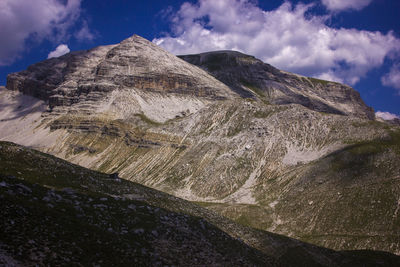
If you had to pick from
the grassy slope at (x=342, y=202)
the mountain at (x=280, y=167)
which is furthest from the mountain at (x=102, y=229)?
the mountain at (x=280, y=167)

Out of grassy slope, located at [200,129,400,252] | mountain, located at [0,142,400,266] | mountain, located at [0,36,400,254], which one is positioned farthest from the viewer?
mountain, located at [0,36,400,254]

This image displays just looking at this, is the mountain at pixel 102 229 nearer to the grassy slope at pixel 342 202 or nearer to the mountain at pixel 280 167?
the grassy slope at pixel 342 202

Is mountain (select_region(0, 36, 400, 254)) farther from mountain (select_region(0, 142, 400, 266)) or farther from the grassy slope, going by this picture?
mountain (select_region(0, 142, 400, 266))

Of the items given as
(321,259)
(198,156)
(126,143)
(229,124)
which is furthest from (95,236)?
(126,143)

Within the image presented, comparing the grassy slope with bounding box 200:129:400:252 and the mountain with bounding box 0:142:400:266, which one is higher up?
the grassy slope with bounding box 200:129:400:252

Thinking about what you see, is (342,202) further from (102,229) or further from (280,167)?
(102,229)

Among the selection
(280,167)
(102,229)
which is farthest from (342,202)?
(102,229)

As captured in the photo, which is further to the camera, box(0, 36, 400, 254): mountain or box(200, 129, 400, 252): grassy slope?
box(0, 36, 400, 254): mountain

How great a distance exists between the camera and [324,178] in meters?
99.7

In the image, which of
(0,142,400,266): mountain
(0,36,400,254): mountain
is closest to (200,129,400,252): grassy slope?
(0,36,400,254): mountain

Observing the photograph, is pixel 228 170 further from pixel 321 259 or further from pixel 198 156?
pixel 321 259

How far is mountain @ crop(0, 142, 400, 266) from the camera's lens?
15438mm

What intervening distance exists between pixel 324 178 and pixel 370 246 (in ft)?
124

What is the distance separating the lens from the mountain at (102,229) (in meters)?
15.4
